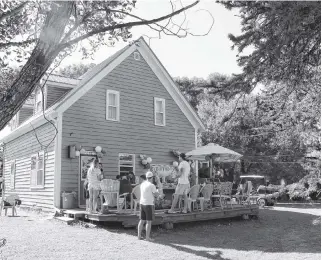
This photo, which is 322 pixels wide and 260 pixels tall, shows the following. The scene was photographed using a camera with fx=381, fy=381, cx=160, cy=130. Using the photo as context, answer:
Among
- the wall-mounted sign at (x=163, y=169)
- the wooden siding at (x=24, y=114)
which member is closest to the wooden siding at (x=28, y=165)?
the wooden siding at (x=24, y=114)

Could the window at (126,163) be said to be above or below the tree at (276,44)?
below

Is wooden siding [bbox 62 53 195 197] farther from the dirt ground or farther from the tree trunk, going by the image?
the tree trunk

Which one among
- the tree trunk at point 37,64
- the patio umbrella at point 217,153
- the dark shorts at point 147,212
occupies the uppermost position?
the tree trunk at point 37,64

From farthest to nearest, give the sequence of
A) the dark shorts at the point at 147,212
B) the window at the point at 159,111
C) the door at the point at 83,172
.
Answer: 1. the window at the point at 159,111
2. the door at the point at 83,172
3. the dark shorts at the point at 147,212

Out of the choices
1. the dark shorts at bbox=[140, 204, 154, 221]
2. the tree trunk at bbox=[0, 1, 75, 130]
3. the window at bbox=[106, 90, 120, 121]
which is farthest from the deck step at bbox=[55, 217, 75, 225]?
the tree trunk at bbox=[0, 1, 75, 130]

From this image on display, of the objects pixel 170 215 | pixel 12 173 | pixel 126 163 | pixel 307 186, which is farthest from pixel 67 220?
pixel 307 186

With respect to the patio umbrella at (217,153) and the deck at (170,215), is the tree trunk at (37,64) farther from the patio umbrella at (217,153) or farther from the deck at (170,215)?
the patio umbrella at (217,153)

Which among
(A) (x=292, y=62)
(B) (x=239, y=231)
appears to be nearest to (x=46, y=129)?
(B) (x=239, y=231)

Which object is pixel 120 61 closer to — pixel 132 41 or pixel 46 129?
pixel 46 129

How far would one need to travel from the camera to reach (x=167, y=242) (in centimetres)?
981

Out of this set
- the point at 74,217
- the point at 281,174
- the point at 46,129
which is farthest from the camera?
the point at 281,174

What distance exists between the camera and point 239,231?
1191 cm

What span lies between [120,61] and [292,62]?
39.0 ft

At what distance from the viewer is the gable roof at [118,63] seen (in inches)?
600
